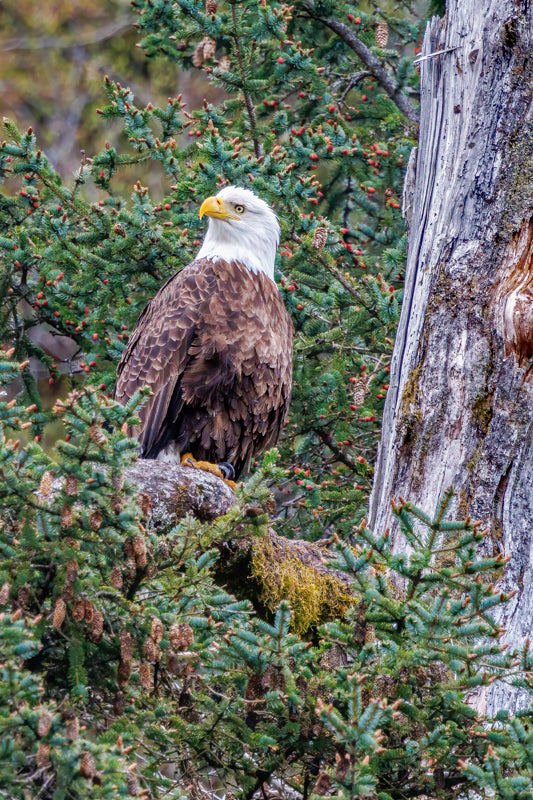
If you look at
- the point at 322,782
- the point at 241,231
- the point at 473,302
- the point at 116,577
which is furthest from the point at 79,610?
the point at 241,231

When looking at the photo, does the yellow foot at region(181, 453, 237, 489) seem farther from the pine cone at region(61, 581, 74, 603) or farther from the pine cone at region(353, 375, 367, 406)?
the pine cone at region(61, 581, 74, 603)

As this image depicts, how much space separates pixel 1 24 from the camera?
14.3m

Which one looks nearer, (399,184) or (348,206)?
(399,184)

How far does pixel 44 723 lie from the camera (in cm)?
201

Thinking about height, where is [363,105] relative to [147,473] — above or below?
above

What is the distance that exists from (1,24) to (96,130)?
298 cm

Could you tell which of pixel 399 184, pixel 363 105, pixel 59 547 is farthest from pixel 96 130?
pixel 59 547

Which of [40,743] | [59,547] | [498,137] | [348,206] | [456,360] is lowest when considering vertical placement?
[40,743]

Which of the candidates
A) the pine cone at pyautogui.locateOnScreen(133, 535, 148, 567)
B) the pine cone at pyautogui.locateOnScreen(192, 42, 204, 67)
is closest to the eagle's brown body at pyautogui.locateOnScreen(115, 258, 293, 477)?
the pine cone at pyautogui.locateOnScreen(192, 42, 204, 67)

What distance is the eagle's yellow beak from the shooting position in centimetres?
534

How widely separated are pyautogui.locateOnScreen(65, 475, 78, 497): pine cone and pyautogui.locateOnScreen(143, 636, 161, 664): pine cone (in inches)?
17.4

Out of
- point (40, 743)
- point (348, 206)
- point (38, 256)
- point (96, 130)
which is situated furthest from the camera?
point (96, 130)

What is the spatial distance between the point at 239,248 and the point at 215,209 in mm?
290

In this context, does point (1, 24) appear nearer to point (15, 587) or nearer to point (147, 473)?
point (147, 473)
